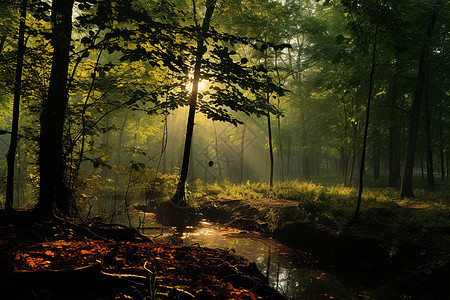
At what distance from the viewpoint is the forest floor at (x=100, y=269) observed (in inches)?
88.8

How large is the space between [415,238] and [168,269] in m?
7.36

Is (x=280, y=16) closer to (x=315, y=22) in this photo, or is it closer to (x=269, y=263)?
(x=315, y=22)

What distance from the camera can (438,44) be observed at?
11.9 meters

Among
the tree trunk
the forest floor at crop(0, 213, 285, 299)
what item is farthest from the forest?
the tree trunk

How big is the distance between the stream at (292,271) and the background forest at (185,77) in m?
2.69

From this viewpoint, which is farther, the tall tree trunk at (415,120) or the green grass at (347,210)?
the tall tree trunk at (415,120)

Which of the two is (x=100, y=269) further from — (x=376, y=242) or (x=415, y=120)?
(x=415, y=120)

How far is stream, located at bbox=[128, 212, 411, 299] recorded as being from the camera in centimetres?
530

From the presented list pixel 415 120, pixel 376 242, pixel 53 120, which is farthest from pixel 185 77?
pixel 415 120

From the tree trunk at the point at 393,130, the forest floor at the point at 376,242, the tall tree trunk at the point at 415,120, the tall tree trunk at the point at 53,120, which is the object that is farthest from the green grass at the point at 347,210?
the tall tree trunk at the point at 53,120

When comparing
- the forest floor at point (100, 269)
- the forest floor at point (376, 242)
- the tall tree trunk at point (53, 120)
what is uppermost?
the tall tree trunk at point (53, 120)

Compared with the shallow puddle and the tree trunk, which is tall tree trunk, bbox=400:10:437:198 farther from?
the shallow puddle

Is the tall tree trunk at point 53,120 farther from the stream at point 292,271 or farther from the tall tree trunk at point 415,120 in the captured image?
the tall tree trunk at point 415,120

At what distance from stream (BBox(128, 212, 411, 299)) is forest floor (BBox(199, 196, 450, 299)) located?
1.57ft
